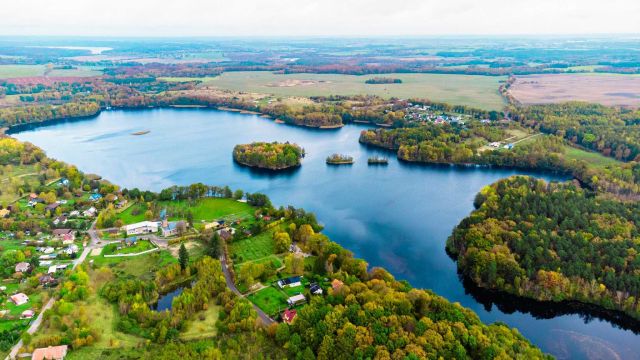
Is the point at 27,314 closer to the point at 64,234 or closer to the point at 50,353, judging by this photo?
the point at 50,353

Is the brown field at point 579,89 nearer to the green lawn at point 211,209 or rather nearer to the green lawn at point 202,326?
the green lawn at point 211,209

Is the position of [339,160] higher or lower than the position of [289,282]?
higher

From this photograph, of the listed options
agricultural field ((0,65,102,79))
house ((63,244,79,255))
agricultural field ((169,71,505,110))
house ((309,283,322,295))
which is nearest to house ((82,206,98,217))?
house ((63,244,79,255))

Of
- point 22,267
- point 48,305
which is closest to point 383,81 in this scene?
point 22,267

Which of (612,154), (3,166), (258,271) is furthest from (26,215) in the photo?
(612,154)

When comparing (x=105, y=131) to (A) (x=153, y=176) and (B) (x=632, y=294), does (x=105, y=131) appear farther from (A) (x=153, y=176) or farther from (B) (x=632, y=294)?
(B) (x=632, y=294)
